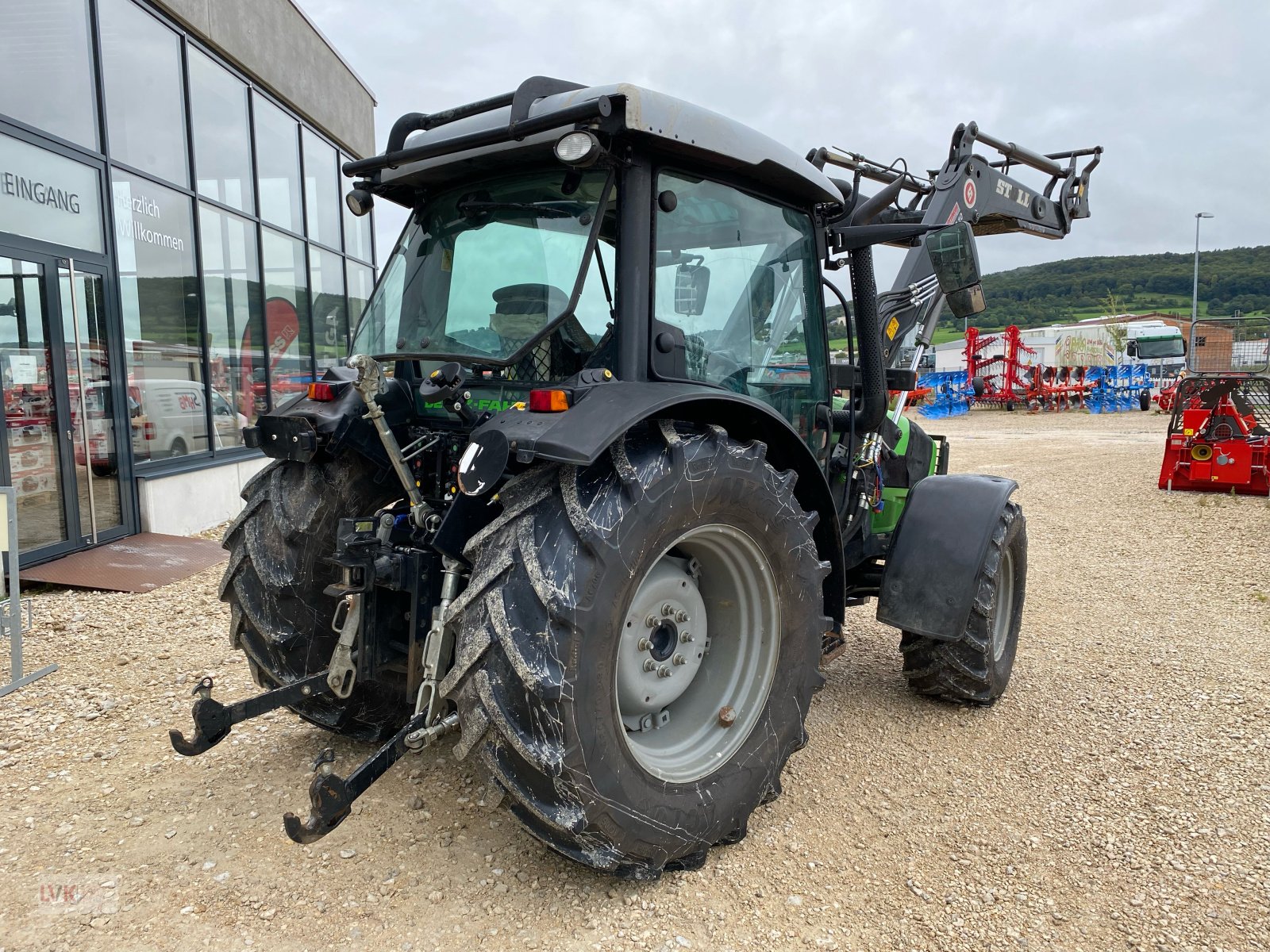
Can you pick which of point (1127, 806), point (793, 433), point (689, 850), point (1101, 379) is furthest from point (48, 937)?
point (1101, 379)

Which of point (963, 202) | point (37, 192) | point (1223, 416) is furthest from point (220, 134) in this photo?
point (1223, 416)

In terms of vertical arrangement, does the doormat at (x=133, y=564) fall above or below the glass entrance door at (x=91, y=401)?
below

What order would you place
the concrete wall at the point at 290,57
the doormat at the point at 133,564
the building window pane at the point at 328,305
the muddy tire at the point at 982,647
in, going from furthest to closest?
the building window pane at the point at 328,305, the concrete wall at the point at 290,57, the doormat at the point at 133,564, the muddy tire at the point at 982,647

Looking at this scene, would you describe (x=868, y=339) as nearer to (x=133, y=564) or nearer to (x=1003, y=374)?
(x=133, y=564)

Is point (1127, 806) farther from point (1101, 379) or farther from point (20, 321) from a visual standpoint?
point (1101, 379)

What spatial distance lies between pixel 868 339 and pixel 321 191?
1104 cm

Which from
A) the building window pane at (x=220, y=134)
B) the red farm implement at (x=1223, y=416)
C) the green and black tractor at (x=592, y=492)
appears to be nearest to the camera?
the green and black tractor at (x=592, y=492)

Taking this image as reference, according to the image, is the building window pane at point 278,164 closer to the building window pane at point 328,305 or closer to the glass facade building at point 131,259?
the glass facade building at point 131,259

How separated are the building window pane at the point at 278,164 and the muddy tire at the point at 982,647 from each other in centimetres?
982

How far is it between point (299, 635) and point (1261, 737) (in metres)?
3.95

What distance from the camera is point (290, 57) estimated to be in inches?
451

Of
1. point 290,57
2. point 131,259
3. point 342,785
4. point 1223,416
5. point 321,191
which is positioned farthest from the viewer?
point 321,191

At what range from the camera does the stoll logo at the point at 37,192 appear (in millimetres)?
6547

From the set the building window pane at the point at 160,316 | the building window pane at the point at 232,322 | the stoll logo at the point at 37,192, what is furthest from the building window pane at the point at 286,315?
the stoll logo at the point at 37,192
